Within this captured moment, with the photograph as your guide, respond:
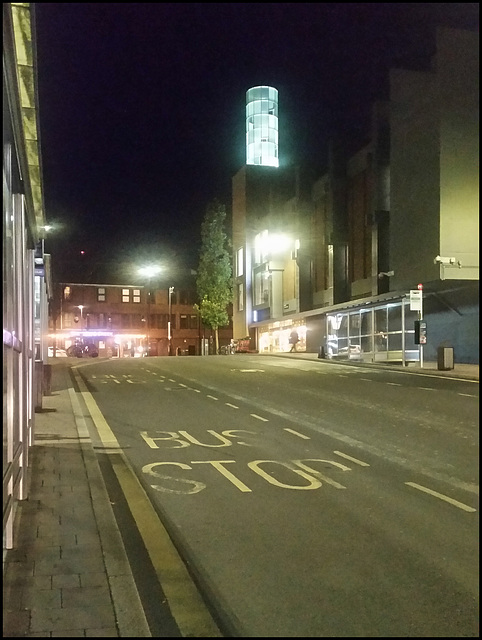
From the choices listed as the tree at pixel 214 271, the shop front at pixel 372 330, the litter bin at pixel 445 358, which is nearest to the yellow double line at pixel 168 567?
the litter bin at pixel 445 358

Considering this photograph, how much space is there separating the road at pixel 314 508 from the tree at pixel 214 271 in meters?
45.1

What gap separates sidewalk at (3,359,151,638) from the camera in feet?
12.6

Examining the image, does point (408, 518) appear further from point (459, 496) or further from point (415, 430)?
point (415, 430)

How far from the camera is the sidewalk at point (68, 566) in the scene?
385cm

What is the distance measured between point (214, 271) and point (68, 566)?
188ft

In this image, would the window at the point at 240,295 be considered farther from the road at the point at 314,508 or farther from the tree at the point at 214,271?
the road at the point at 314,508

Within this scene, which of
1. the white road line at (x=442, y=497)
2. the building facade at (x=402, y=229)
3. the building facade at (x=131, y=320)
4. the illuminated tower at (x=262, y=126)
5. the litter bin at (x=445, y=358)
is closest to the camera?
the white road line at (x=442, y=497)

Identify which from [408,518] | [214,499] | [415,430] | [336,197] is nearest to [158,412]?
[415,430]

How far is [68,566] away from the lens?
187 inches

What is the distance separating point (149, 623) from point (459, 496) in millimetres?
4297

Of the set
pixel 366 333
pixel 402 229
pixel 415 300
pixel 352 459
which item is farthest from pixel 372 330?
pixel 352 459

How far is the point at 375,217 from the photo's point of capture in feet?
117

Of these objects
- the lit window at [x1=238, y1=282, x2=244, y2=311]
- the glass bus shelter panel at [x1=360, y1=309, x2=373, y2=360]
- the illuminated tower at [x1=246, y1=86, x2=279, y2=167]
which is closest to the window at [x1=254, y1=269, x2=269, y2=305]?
the lit window at [x1=238, y1=282, x2=244, y2=311]

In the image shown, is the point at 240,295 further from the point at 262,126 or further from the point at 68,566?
the point at 68,566
